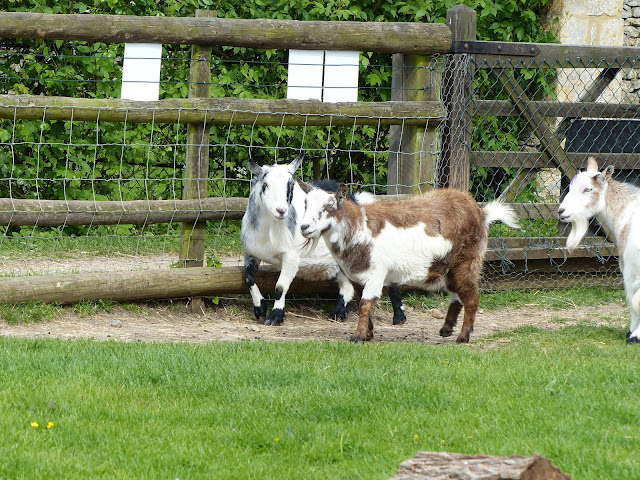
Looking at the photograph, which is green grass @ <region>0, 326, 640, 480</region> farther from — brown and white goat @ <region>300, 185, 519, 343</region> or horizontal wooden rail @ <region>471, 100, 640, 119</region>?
horizontal wooden rail @ <region>471, 100, 640, 119</region>

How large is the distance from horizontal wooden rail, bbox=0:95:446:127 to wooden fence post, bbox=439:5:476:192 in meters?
0.21

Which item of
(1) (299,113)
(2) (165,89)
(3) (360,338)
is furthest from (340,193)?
(2) (165,89)

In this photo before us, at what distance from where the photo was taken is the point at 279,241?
7.78 meters

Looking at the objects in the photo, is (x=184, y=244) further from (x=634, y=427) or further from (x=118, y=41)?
(x=634, y=427)

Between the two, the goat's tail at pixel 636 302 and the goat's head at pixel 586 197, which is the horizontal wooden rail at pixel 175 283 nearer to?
the goat's head at pixel 586 197

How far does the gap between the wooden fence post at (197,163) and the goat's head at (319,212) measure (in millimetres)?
1579

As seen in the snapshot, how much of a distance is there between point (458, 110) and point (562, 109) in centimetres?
115

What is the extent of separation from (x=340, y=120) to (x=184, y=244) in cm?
173

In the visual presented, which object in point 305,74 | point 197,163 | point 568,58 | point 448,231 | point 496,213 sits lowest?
point 448,231

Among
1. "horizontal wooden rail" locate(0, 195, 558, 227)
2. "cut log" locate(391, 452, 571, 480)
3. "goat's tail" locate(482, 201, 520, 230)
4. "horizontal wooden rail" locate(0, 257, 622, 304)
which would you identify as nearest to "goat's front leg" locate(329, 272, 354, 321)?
"horizontal wooden rail" locate(0, 257, 622, 304)

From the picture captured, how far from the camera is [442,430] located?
4.32m

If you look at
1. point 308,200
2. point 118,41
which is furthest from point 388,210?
point 118,41

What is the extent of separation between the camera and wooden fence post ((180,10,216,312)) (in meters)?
7.87

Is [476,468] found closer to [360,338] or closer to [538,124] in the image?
[360,338]
